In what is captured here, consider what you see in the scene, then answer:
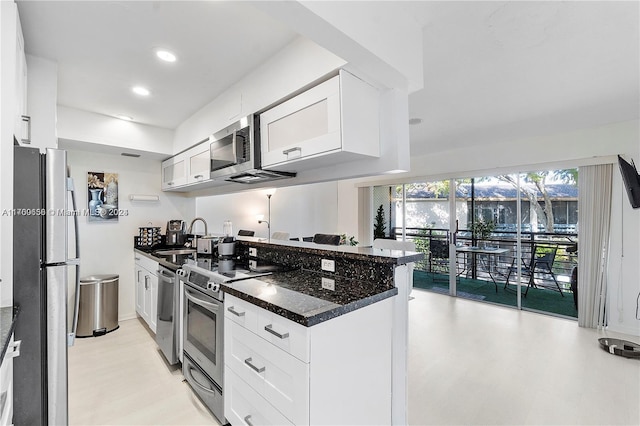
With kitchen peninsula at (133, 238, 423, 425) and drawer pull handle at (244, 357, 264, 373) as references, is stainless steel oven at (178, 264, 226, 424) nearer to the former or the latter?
kitchen peninsula at (133, 238, 423, 425)

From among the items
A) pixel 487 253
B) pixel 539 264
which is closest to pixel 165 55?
pixel 487 253

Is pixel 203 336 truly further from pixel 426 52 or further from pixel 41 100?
pixel 426 52

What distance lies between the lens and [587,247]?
3584mm

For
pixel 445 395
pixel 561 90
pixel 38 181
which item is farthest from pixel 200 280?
pixel 561 90

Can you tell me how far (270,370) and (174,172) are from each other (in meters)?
3.03

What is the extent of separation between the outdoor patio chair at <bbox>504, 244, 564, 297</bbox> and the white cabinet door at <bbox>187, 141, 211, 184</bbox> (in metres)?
4.64

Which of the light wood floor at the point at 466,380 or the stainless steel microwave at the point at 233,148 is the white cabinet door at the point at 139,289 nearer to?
the light wood floor at the point at 466,380

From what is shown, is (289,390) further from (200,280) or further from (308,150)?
(308,150)

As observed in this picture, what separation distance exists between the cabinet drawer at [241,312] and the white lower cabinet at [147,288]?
1.61 m

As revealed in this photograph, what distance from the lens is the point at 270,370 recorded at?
1351 millimetres

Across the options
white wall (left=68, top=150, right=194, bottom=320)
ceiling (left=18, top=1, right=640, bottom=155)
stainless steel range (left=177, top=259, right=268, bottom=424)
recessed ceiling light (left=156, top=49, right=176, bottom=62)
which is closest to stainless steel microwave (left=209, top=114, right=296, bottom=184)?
ceiling (left=18, top=1, right=640, bottom=155)

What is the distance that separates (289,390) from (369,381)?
0.44 metres

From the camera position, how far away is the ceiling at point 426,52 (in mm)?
1552

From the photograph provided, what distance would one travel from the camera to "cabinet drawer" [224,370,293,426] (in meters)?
1.34
